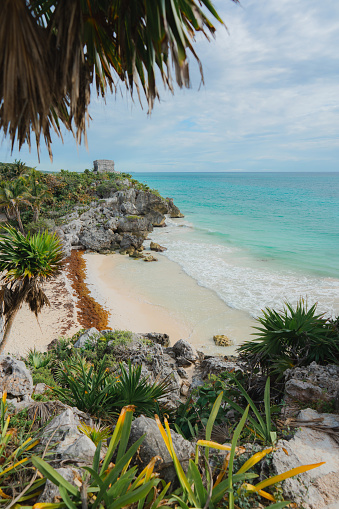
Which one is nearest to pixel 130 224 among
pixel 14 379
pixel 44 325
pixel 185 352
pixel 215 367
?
pixel 44 325

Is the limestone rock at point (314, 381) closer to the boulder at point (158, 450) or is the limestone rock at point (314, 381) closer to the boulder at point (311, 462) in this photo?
the boulder at point (311, 462)

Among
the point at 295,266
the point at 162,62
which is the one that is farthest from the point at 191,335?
the point at 295,266

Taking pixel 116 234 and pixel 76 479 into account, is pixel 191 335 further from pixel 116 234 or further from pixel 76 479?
pixel 116 234

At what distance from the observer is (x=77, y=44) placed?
2.29 m

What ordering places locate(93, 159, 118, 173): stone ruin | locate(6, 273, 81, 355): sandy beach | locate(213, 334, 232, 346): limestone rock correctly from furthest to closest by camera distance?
1. locate(93, 159, 118, 173): stone ruin
2. locate(213, 334, 232, 346): limestone rock
3. locate(6, 273, 81, 355): sandy beach

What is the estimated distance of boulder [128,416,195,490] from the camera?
264 centimetres

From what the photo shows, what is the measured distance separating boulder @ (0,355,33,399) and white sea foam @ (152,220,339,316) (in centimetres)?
1097

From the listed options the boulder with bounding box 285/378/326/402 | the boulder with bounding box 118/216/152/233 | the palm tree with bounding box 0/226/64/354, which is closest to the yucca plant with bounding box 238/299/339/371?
the boulder with bounding box 285/378/326/402

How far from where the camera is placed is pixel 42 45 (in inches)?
90.7

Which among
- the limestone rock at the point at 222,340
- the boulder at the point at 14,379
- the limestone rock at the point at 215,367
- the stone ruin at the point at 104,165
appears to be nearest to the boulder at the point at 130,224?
the limestone rock at the point at 222,340

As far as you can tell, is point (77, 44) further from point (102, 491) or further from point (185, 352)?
point (185, 352)

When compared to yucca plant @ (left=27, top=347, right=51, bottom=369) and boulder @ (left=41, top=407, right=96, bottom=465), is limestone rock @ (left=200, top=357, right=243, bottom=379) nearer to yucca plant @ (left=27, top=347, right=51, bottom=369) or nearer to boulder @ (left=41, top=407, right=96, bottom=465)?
yucca plant @ (left=27, top=347, right=51, bottom=369)

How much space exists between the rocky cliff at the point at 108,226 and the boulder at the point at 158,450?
68.1 feet

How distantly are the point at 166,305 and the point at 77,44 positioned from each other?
13380 millimetres
